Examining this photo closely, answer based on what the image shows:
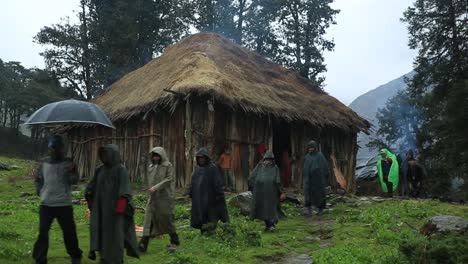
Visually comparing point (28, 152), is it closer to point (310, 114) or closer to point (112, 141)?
point (112, 141)

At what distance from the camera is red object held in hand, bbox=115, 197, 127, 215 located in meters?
5.42

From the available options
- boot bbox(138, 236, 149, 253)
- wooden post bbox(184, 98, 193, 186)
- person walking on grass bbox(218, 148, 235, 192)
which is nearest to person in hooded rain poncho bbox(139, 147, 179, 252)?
boot bbox(138, 236, 149, 253)

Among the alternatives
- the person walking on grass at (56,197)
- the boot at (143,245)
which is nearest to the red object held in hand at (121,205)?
the person walking on grass at (56,197)

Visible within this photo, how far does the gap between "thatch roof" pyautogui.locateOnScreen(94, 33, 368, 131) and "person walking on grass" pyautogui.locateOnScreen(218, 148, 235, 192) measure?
54.7 inches

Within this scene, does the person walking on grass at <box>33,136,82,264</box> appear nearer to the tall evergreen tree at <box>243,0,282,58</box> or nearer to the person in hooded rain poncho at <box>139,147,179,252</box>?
the person in hooded rain poncho at <box>139,147,179,252</box>

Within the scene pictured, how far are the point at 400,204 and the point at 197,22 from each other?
23187 mm

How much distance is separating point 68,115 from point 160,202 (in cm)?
196

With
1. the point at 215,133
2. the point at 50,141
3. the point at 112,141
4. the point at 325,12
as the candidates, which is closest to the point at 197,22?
the point at 325,12

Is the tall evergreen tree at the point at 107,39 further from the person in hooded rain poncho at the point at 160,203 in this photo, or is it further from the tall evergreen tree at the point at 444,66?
the person in hooded rain poncho at the point at 160,203

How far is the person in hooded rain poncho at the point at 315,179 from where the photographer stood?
1066cm

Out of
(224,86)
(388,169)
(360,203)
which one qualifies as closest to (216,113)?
(224,86)

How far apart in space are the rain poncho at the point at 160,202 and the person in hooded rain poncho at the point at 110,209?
1.39m

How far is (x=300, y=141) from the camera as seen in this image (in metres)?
16.6

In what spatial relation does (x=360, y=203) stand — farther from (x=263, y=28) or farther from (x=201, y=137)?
(x=263, y=28)
